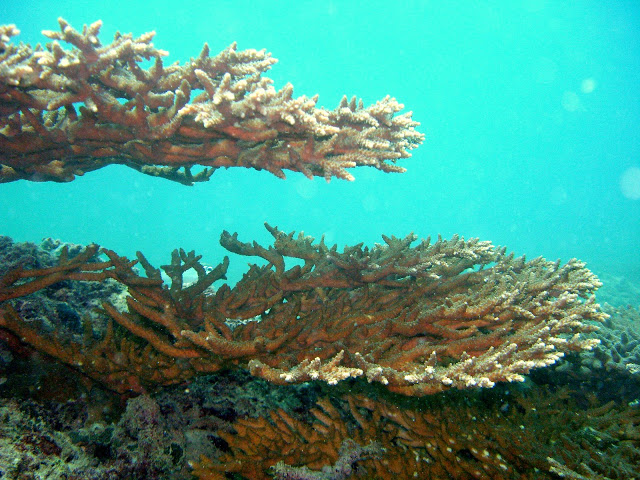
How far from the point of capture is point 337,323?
3.25 metres

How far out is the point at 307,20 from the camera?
11612cm

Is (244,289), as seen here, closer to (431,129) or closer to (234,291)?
(234,291)

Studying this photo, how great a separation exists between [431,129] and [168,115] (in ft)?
531

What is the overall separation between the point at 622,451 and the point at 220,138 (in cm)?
446

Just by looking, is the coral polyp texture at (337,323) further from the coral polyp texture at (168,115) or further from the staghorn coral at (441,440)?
the coral polyp texture at (168,115)

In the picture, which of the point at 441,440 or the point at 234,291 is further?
the point at 234,291

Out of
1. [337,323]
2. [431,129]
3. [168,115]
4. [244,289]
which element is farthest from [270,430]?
[431,129]

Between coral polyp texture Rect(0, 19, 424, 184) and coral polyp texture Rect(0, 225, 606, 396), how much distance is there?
3.78 feet

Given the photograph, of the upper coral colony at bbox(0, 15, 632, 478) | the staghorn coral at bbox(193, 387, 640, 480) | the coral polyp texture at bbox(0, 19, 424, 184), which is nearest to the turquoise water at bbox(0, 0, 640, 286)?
the upper coral colony at bbox(0, 15, 632, 478)

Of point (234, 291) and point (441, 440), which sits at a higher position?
point (234, 291)

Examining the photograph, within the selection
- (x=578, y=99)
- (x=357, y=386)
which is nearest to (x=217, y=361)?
(x=357, y=386)

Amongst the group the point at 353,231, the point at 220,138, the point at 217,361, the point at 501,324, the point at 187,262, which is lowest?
the point at 217,361

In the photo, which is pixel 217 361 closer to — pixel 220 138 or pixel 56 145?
pixel 220 138

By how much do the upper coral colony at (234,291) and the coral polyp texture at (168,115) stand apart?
0.04ft
